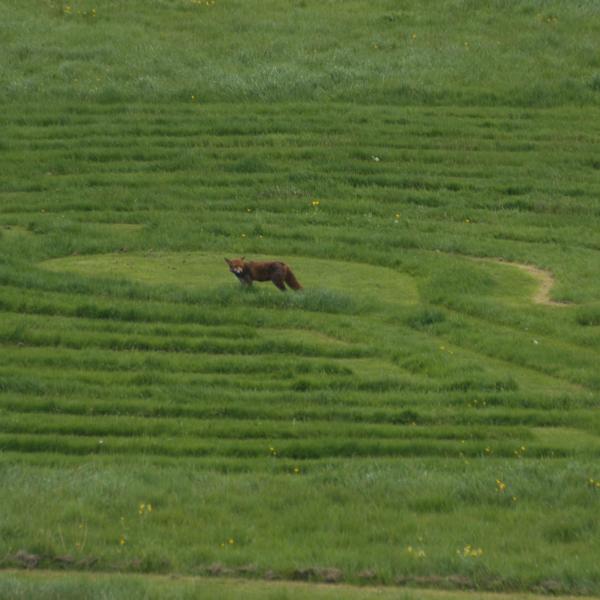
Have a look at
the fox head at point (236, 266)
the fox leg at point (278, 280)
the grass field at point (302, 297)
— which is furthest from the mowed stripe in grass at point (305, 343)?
the fox head at point (236, 266)

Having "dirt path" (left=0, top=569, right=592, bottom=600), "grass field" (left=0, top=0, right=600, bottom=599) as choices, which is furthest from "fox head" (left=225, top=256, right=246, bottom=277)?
"dirt path" (left=0, top=569, right=592, bottom=600)

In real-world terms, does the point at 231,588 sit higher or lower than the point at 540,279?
higher

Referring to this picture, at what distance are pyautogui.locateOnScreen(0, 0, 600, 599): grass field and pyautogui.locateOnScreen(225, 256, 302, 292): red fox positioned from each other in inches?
11.9

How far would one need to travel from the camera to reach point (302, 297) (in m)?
23.0

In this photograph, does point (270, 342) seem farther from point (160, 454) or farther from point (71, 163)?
point (71, 163)

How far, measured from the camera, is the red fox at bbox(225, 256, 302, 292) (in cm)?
2286

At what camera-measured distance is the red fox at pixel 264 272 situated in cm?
2286

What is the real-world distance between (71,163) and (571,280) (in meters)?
13.6

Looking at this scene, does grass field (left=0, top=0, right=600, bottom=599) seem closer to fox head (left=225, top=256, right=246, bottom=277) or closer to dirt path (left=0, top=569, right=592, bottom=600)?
dirt path (left=0, top=569, right=592, bottom=600)

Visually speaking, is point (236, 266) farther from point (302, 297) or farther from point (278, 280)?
point (302, 297)

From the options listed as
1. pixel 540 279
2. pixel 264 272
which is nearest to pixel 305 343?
pixel 264 272

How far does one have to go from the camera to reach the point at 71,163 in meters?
33.5

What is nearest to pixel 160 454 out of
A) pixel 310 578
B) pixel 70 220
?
pixel 310 578

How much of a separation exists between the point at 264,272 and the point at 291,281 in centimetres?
53
